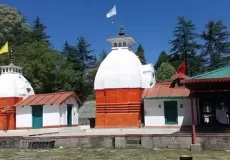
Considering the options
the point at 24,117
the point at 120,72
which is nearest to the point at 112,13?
the point at 120,72

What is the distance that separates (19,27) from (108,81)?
3976cm

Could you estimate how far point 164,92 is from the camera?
25484 mm

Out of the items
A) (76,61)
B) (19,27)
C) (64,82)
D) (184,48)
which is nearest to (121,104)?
(64,82)

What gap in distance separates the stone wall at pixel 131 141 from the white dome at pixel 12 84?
42.9 ft

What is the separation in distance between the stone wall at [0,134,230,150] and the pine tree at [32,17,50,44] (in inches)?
1751

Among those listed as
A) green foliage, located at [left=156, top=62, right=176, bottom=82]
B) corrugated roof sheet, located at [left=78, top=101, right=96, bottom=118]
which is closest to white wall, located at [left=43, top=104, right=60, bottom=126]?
corrugated roof sheet, located at [left=78, top=101, right=96, bottom=118]

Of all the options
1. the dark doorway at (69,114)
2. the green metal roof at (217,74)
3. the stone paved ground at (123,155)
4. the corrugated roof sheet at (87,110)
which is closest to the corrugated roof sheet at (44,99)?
the dark doorway at (69,114)

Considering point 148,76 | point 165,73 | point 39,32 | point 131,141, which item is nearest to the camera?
point 131,141

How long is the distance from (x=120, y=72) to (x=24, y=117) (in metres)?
10.1

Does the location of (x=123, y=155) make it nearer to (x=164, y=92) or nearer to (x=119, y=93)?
(x=164, y=92)

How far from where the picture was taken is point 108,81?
2680cm

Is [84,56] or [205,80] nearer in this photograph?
[205,80]

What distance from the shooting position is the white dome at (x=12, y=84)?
106ft

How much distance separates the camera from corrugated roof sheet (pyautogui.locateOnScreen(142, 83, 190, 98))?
24781mm
